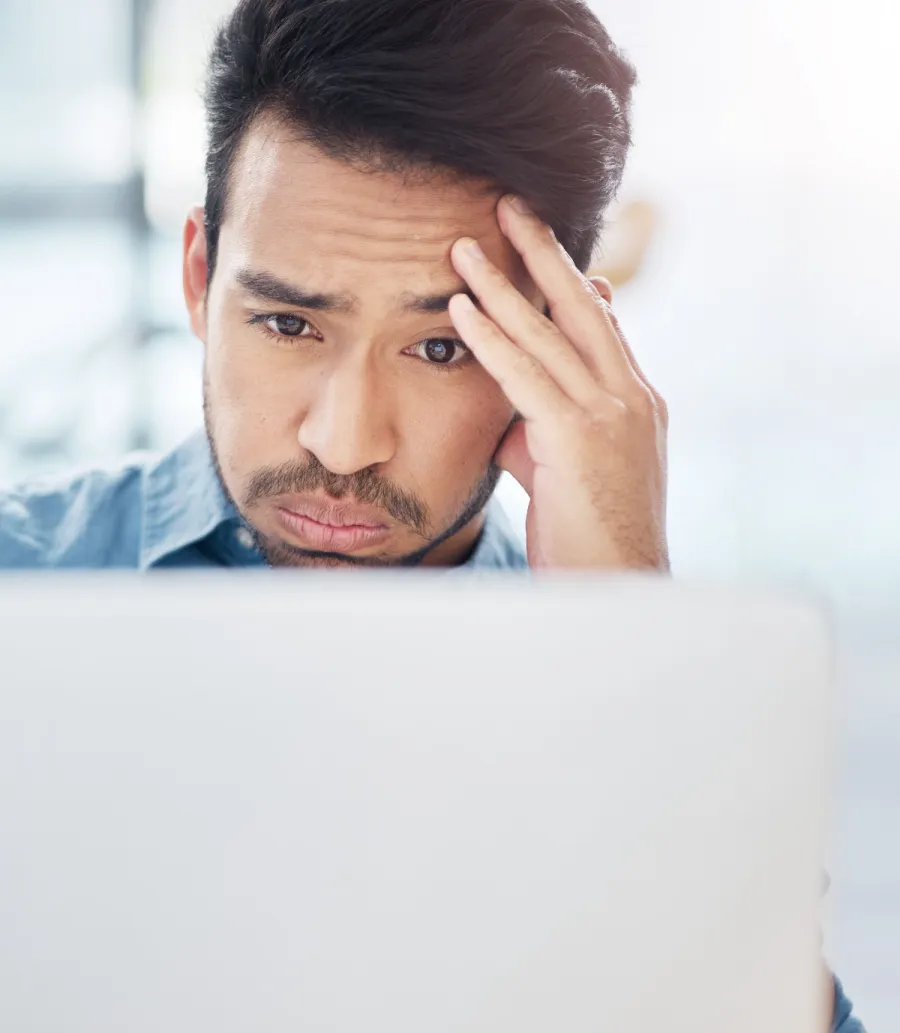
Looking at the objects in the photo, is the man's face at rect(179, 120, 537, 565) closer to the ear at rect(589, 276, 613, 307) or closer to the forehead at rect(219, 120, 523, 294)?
the forehead at rect(219, 120, 523, 294)

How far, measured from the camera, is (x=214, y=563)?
1622mm

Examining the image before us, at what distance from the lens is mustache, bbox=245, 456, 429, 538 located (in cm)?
135

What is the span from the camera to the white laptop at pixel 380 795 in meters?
0.41

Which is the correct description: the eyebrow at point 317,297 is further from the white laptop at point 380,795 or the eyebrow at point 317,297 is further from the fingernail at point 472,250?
the white laptop at point 380,795

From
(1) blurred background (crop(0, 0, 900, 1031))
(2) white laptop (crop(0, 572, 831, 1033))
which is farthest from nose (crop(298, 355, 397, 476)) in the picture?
(1) blurred background (crop(0, 0, 900, 1031))

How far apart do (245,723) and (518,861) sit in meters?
0.11

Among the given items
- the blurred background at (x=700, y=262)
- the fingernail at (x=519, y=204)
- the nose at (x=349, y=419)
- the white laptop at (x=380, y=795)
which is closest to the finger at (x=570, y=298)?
the fingernail at (x=519, y=204)

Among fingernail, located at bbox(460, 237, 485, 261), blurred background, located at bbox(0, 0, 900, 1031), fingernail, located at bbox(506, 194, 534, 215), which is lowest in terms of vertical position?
blurred background, located at bbox(0, 0, 900, 1031)

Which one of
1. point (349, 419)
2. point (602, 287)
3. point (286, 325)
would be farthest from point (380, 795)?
point (602, 287)

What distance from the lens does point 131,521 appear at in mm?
1634

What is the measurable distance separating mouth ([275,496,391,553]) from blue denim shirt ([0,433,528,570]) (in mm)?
175

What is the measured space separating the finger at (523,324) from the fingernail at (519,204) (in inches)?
3.0

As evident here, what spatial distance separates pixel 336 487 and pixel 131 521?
1.38ft

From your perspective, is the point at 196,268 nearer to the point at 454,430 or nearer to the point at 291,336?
the point at 291,336
